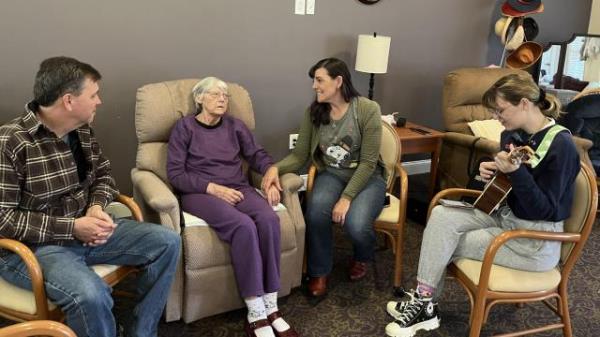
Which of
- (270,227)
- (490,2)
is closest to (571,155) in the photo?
(270,227)

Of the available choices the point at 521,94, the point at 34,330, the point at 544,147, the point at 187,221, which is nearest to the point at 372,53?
the point at 521,94

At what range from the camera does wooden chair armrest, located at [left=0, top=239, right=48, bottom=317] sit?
154 cm

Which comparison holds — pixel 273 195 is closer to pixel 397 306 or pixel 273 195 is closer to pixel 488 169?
pixel 397 306

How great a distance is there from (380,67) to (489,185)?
4.73ft

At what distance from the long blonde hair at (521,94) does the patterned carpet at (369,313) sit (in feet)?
3.17

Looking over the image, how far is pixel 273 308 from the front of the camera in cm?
214

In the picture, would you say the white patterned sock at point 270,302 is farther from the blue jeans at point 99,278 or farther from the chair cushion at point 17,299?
the chair cushion at point 17,299

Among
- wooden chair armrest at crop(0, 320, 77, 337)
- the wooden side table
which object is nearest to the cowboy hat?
the wooden side table

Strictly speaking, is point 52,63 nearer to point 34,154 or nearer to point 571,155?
point 34,154

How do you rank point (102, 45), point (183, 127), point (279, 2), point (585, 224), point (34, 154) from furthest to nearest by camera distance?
point (279, 2) < point (102, 45) < point (183, 127) < point (585, 224) < point (34, 154)

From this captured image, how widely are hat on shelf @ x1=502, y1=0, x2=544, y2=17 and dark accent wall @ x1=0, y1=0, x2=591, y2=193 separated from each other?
21 centimetres

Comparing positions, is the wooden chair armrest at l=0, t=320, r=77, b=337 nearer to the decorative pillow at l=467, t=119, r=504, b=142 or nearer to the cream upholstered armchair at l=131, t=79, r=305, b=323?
the cream upholstered armchair at l=131, t=79, r=305, b=323

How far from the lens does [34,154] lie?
169 cm

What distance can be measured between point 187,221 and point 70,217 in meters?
0.46
